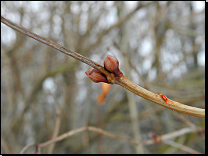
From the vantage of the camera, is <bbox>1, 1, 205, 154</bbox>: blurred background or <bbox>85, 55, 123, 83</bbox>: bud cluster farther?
<bbox>1, 1, 205, 154</bbox>: blurred background

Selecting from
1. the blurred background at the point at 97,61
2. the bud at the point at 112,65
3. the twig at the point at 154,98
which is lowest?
the twig at the point at 154,98

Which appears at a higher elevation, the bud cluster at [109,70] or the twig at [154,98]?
the bud cluster at [109,70]

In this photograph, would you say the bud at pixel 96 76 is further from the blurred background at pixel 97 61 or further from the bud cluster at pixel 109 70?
the blurred background at pixel 97 61

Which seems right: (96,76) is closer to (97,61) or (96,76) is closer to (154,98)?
(154,98)

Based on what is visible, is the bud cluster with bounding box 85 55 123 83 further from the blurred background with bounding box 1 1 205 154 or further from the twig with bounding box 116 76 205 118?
the blurred background with bounding box 1 1 205 154

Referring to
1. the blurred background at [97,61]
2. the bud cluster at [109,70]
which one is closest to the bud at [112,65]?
the bud cluster at [109,70]

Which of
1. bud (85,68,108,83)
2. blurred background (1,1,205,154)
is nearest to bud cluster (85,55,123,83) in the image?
bud (85,68,108,83)

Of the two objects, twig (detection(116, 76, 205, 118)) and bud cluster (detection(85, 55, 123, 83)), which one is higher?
bud cluster (detection(85, 55, 123, 83))

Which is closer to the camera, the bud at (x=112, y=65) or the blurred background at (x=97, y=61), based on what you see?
the bud at (x=112, y=65)

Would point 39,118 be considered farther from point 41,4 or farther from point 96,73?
point 96,73

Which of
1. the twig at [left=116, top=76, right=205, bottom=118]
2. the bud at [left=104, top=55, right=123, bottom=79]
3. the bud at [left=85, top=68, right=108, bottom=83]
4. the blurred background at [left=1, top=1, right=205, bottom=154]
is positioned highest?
the blurred background at [left=1, top=1, right=205, bottom=154]
